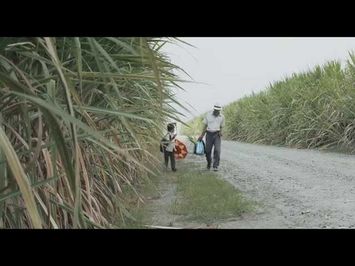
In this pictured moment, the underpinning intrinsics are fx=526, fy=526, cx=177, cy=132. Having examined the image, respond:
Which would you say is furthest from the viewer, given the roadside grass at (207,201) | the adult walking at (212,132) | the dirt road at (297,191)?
the adult walking at (212,132)

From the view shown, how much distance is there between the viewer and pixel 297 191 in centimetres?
402

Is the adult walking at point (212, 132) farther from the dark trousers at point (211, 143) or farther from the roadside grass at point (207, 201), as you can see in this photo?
the roadside grass at point (207, 201)

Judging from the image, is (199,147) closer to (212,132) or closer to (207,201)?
(212,132)

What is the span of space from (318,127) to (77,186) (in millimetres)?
8226

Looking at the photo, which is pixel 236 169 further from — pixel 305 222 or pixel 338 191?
pixel 305 222

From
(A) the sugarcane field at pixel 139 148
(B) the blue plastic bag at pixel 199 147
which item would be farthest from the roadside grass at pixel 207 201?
(B) the blue plastic bag at pixel 199 147

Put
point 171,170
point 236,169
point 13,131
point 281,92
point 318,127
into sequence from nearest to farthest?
point 13,131 < point 171,170 < point 236,169 < point 318,127 < point 281,92

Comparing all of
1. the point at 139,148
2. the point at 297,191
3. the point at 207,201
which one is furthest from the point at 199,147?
the point at 139,148

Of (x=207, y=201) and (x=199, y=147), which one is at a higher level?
(x=199, y=147)

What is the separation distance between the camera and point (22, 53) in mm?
1025

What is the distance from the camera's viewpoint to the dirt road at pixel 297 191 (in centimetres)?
279

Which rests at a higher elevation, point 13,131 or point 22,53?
point 22,53
